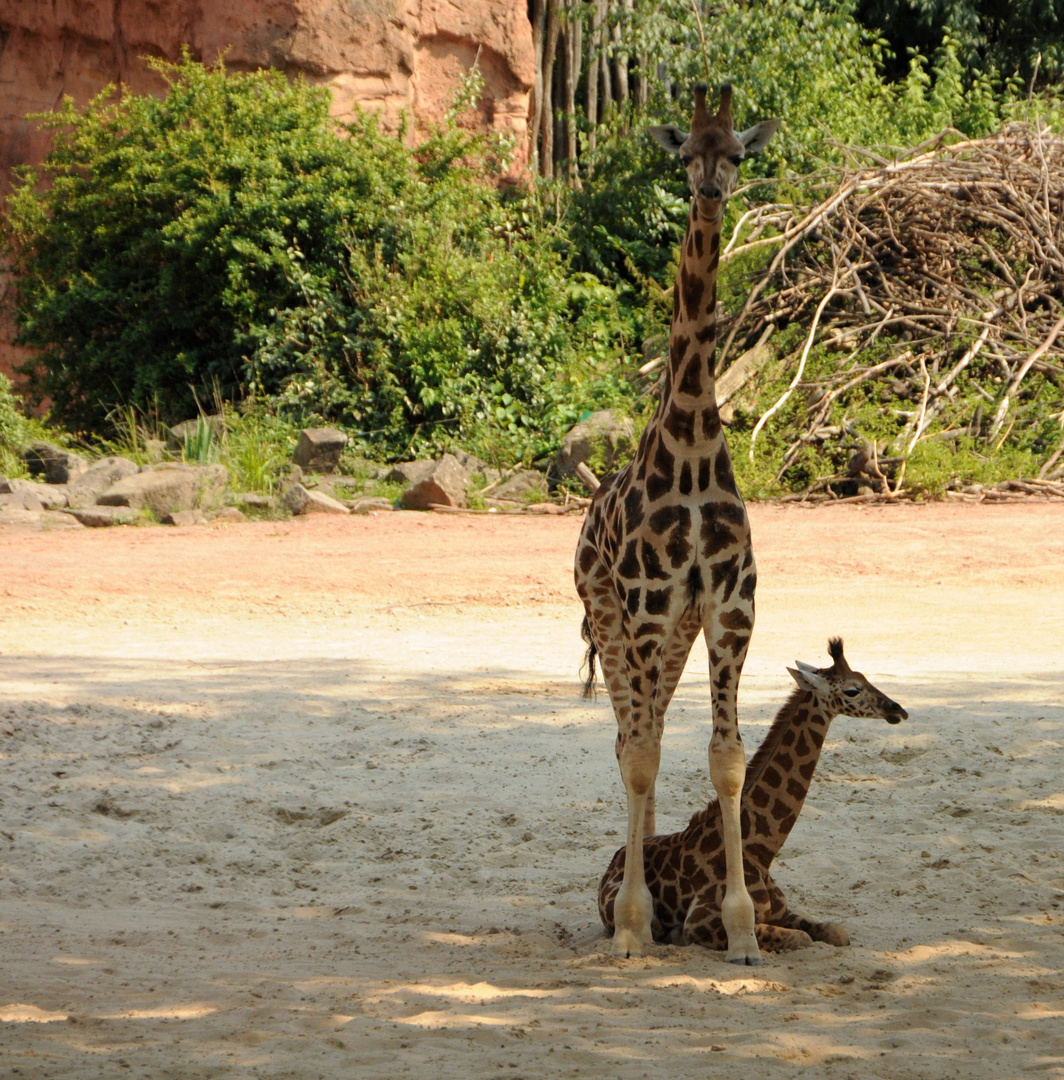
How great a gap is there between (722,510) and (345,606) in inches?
265

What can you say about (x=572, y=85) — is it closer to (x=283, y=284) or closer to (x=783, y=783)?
(x=283, y=284)

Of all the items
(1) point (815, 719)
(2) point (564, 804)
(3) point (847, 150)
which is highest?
(3) point (847, 150)

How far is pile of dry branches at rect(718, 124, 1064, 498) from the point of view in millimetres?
16953

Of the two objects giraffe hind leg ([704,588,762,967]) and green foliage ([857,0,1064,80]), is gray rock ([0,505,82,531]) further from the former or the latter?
green foliage ([857,0,1064,80])

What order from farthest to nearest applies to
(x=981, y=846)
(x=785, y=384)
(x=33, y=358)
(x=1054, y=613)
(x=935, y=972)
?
(x=33, y=358)
(x=785, y=384)
(x=1054, y=613)
(x=981, y=846)
(x=935, y=972)

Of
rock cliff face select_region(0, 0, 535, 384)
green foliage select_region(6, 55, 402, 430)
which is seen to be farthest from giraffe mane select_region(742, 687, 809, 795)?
rock cliff face select_region(0, 0, 535, 384)

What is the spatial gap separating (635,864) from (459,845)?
1.38 m

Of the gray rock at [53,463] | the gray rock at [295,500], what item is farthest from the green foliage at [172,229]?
the gray rock at [295,500]

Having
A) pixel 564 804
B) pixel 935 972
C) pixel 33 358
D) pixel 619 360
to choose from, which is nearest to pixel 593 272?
pixel 619 360

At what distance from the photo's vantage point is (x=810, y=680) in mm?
4777

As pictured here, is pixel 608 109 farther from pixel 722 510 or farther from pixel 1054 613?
pixel 722 510

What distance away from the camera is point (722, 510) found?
4.48 metres

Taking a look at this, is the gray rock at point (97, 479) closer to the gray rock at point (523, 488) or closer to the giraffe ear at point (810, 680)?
the gray rock at point (523, 488)

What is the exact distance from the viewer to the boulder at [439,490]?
52.5 ft
